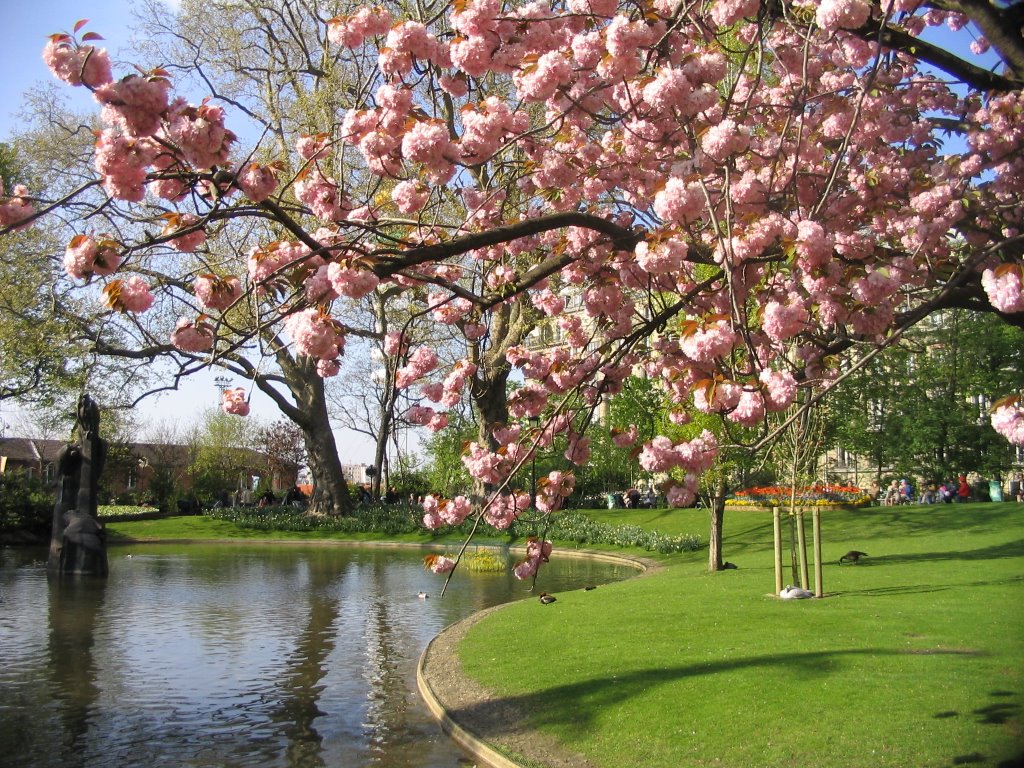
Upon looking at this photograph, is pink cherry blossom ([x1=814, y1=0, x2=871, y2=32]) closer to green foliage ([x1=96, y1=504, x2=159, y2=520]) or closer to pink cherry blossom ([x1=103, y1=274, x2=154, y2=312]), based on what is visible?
pink cherry blossom ([x1=103, y1=274, x2=154, y2=312])

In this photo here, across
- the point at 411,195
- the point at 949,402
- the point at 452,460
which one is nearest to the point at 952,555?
the point at 411,195

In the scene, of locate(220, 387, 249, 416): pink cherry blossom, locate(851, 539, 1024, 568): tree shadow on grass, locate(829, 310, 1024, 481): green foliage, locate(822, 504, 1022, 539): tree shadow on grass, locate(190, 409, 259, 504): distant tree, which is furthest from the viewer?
locate(190, 409, 259, 504): distant tree

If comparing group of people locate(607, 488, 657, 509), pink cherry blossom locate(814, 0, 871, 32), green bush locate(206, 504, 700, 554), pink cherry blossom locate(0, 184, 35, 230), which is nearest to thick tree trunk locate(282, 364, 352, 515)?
green bush locate(206, 504, 700, 554)

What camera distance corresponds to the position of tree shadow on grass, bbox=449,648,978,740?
315 inches

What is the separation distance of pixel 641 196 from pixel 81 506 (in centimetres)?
1706

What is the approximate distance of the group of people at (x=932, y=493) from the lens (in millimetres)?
33094

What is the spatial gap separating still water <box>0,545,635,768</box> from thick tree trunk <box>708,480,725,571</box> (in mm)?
2609

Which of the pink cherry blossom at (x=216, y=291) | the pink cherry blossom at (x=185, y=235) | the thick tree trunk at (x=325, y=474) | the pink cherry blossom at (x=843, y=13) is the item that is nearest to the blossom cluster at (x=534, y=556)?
the pink cherry blossom at (x=216, y=291)

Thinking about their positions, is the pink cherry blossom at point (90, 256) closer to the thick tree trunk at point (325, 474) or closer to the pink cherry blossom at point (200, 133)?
the pink cherry blossom at point (200, 133)

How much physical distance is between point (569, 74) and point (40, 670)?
9370 millimetres

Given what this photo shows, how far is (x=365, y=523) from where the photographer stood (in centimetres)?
3297

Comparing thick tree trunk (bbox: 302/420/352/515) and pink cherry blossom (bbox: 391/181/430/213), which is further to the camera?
thick tree trunk (bbox: 302/420/352/515)

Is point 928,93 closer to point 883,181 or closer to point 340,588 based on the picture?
point 883,181

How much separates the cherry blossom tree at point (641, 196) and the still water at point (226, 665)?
2.56 metres
